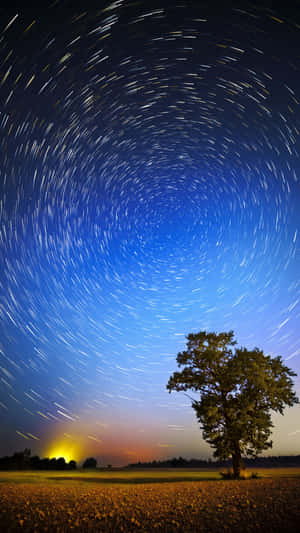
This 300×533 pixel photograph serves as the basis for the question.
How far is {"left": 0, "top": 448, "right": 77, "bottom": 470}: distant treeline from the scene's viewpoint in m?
48.3

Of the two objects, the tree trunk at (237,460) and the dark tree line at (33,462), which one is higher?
the tree trunk at (237,460)

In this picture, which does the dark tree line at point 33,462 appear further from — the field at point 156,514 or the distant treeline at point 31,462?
the field at point 156,514

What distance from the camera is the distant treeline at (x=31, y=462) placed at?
48.3 metres

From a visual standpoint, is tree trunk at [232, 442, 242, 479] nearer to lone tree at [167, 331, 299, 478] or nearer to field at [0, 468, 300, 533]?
lone tree at [167, 331, 299, 478]

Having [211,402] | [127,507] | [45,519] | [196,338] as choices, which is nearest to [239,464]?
[211,402]

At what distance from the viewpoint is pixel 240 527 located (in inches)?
254

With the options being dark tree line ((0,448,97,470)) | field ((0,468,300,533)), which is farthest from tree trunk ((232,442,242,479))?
dark tree line ((0,448,97,470))

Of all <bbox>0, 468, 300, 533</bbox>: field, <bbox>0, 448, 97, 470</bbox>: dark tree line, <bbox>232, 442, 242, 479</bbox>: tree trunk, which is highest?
<bbox>0, 468, 300, 533</bbox>: field

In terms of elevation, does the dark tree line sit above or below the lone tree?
below

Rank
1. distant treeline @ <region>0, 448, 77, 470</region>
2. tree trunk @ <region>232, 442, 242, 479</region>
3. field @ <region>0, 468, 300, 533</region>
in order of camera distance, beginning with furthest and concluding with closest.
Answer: distant treeline @ <region>0, 448, 77, 470</region> → tree trunk @ <region>232, 442, 242, 479</region> → field @ <region>0, 468, 300, 533</region>

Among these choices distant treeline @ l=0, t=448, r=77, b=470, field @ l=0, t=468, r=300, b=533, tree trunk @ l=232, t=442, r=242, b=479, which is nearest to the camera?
field @ l=0, t=468, r=300, b=533

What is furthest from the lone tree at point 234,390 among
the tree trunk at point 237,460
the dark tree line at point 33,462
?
the dark tree line at point 33,462

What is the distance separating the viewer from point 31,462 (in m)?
50.3

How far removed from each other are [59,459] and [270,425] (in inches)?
1876
